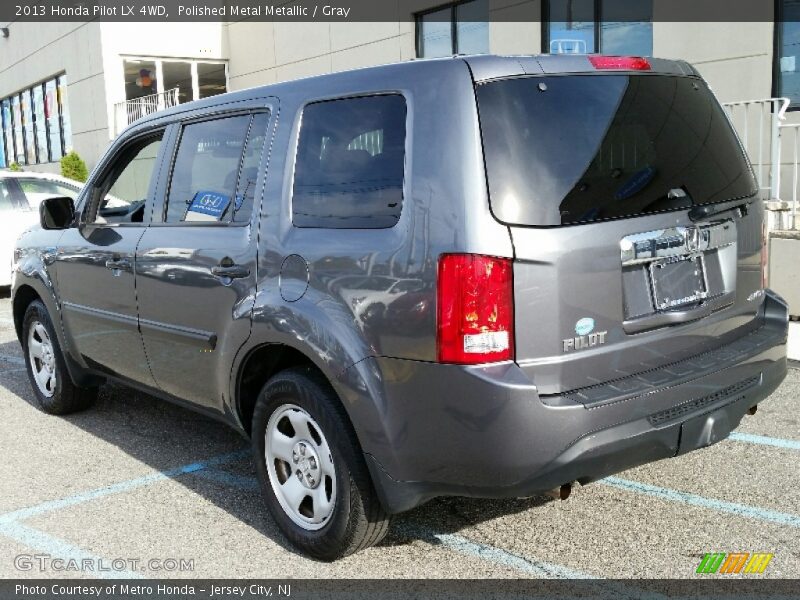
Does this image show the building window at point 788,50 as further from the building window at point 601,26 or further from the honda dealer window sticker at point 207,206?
the honda dealer window sticker at point 207,206

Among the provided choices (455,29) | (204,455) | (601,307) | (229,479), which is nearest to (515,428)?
(601,307)

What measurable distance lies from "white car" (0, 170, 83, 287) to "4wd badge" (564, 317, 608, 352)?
9.59 metres

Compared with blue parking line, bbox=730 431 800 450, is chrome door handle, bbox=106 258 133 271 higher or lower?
higher

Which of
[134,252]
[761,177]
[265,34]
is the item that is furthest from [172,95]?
[134,252]

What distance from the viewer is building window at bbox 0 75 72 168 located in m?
27.0

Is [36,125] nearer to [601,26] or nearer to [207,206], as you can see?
[601,26]

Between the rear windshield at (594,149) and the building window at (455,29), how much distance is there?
10.9m

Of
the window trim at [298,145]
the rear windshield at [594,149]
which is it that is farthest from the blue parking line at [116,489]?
the rear windshield at [594,149]

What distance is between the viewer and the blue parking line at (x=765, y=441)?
4516mm

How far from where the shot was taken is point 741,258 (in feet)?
A: 11.3

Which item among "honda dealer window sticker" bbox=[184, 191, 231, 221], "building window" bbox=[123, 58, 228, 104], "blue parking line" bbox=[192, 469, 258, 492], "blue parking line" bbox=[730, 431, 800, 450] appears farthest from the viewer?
"building window" bbox=[123, 58, 228, 104]

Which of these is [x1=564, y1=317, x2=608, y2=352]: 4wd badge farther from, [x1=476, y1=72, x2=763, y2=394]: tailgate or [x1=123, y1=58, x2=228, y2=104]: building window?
[x1=123, y1=58, x2=228, y2=104]: building window

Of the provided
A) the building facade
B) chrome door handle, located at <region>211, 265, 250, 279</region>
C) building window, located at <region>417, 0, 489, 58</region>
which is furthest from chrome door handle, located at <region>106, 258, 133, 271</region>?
building window, located at <region>417, 0, 489, 58</region>

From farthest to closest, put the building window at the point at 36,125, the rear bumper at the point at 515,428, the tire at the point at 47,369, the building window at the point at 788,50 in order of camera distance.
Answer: the building window at the point at 36,125, the building window at the point at 788,50, the tire at the point at 47,369, the rear bumper at the point at 515,428
